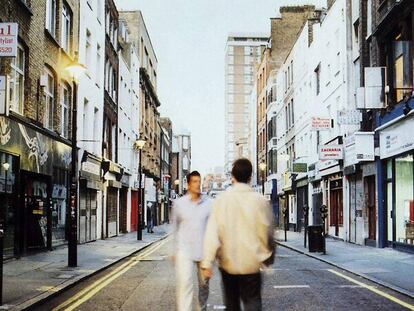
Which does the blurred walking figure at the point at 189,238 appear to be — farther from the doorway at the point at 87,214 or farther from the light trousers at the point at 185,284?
the doorway at the point at 87,214

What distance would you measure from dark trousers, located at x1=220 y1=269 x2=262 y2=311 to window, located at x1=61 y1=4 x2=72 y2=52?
833 inches

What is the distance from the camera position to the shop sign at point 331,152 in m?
29.9

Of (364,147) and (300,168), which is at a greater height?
(364,147)

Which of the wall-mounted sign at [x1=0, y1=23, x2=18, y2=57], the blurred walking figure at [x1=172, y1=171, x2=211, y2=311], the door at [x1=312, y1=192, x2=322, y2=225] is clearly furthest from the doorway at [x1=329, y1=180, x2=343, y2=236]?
the blurred walking figure at [x1=172, y1=171, x2=211, y2=311]

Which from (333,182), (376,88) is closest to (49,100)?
(376,88)

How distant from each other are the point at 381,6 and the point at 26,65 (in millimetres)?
13709

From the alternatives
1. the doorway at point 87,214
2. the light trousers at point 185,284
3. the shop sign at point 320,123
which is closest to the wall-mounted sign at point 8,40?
the light trousers at point 185,284

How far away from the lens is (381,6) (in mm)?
24859

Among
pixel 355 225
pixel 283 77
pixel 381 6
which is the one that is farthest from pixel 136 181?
pixel 381 6

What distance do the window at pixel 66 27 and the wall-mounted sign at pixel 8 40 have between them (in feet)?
37.4

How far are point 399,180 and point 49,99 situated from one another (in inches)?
522

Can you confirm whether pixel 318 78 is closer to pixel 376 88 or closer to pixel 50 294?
pixel 376 88

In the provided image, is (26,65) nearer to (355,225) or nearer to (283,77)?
(355,225)

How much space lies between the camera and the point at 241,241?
20.1ft
